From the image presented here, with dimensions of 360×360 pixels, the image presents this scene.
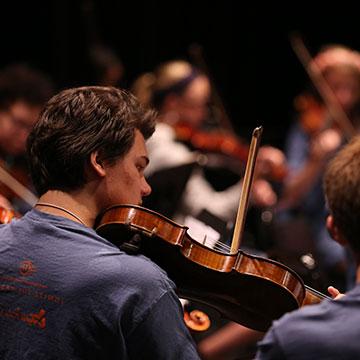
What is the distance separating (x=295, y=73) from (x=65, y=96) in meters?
4.71

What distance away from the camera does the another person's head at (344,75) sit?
4.86m

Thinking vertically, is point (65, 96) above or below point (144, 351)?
above

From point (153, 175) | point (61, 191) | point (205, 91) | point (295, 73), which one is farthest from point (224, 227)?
point (295, 73)

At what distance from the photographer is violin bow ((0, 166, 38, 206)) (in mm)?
3995

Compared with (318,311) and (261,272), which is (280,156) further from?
(318,311)

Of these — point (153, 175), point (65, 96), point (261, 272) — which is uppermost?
point (65, 96)

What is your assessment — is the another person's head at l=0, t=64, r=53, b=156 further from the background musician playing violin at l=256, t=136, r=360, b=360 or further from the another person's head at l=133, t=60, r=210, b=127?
the background musician playing violin at l=256, t=136, r=360, b=360

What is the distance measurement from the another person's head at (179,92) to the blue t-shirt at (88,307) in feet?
9.83

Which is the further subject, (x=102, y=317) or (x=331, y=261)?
(x=331, y=261)

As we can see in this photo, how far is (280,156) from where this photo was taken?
16.8 ft

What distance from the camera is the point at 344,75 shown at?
4887 mm

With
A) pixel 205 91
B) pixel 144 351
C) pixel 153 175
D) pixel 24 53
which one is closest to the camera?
pixel 144 351

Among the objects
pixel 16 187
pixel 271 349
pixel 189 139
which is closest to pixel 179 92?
pixel 189 139

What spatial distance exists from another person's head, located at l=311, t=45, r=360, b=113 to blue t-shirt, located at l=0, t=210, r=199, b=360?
10.6 feet
